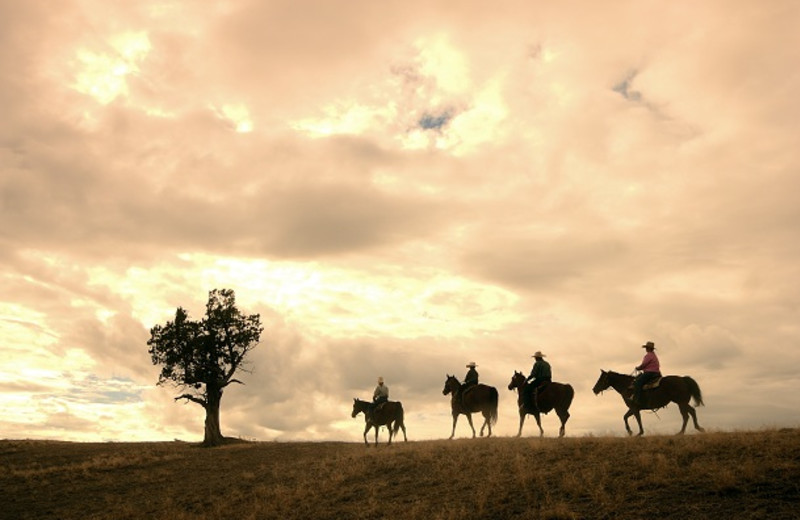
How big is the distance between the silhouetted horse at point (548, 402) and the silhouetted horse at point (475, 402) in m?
2.18

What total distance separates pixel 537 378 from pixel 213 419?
29.0 m

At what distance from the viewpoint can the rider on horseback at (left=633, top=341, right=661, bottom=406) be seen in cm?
2177

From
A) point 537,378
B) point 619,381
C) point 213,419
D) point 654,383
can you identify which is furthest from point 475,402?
point 213,419

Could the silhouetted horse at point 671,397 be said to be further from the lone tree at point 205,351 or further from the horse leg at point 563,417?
the lone tree at point 205,351

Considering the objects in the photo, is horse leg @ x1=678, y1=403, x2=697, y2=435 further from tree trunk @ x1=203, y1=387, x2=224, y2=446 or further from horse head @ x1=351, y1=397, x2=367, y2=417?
tree trunk @ x1=203, y1=387, x2=224, y2=446

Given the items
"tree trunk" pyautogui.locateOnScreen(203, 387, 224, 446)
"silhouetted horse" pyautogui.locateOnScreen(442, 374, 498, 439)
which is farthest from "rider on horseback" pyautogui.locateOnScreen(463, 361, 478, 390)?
"tree trunk" pyautogui.locateOnScreen(203, 387, 224, 446)

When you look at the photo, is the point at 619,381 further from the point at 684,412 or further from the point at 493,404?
the point at 493,404

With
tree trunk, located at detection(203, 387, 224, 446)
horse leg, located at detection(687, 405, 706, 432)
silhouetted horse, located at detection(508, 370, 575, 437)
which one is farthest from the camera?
tree trunk, located at detection(203, 387, 224, 446)

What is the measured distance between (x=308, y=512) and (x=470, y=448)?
6687 millimetres

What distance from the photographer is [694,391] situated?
21203 millimetres

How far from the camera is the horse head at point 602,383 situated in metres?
23.8

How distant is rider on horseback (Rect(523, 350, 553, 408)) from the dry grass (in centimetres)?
207

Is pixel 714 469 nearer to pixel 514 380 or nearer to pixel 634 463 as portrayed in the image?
pixel 634 463

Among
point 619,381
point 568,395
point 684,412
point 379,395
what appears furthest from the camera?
point 379,395
